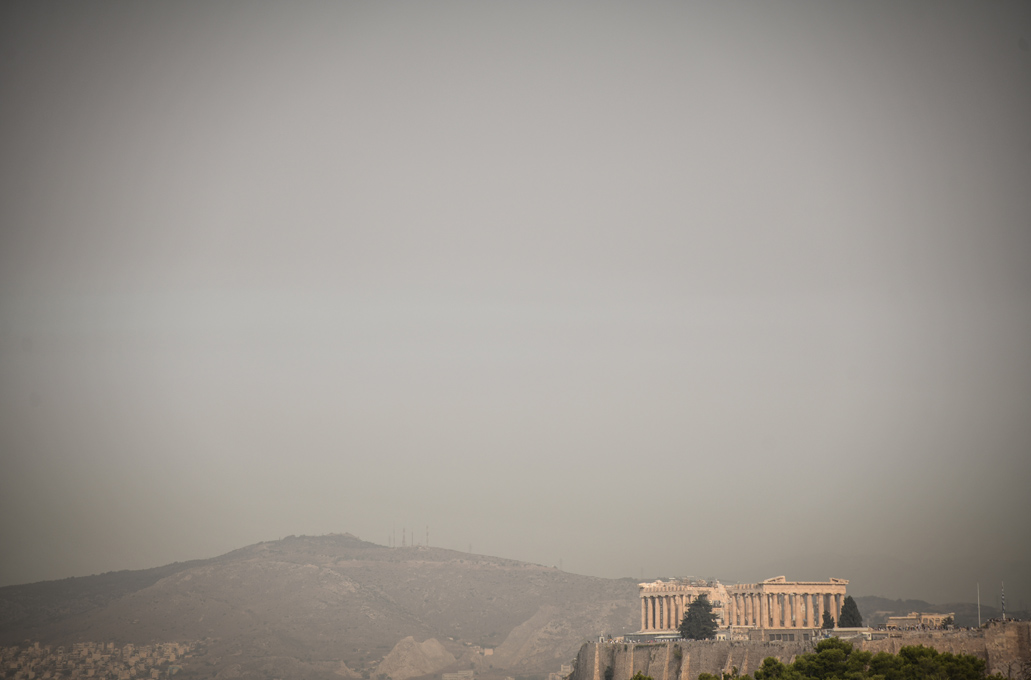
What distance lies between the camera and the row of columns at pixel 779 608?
95750 millimetres

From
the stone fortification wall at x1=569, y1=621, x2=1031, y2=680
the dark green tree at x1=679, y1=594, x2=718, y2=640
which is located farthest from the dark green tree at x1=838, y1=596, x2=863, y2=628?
the stone fortification wall at x1=569, y1=621, x2=1031, y2=680

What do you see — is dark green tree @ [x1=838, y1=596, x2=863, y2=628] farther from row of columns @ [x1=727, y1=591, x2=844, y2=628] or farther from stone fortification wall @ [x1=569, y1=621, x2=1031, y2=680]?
stone fortification wall @ [x1=569, y1=621, x2=1031, y2=680]

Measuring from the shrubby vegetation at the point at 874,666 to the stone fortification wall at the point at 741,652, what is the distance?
1919 mm

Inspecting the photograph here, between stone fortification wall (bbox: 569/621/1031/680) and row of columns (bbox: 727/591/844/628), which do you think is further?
row of columns (bbox: 727/591/844/628)

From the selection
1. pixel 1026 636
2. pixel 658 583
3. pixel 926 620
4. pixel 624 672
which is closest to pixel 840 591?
pixel 926 620

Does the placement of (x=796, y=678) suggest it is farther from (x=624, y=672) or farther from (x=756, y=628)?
(x=756, y=628)

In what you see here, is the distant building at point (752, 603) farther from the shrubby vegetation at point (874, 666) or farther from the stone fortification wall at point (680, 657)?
the shrubby vegetation at point (874, 666)

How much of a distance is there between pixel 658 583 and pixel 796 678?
4569 cm

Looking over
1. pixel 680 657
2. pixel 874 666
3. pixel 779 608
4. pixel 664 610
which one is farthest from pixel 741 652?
pixel 664 610

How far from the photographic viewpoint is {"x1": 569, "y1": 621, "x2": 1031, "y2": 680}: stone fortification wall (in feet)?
187

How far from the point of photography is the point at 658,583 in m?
102

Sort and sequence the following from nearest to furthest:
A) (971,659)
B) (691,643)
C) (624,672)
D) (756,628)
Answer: (971,659) < (691,643) < (624,672) < (756,628)

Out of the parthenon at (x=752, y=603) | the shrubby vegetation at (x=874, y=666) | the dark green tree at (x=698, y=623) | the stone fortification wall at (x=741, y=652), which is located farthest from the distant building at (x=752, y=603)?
the shrubby vegetation at (x=874, y=666)

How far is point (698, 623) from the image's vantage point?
8769 cm
